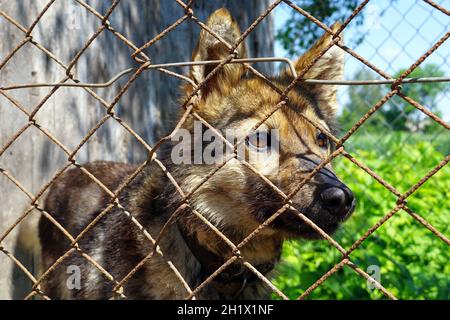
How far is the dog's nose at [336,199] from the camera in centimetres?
238

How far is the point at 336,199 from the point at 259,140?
709 millimetres

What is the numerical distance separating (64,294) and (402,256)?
3127 millimetres

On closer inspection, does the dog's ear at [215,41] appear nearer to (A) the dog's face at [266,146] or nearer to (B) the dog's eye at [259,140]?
(A) the dog's face at [266,146]

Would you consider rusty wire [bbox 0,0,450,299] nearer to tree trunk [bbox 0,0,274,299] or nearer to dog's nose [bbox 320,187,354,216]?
dog's nose [bbox 320,187,354,216]

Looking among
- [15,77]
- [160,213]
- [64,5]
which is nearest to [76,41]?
[64,5]

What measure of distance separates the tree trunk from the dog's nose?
1.36 m

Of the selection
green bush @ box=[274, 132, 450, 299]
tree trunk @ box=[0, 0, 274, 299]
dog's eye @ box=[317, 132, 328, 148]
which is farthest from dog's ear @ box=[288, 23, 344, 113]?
green bush @ box=[274, 132, 450, 299]

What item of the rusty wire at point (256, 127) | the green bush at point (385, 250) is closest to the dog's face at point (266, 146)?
the rusty wire at point (256, 127)

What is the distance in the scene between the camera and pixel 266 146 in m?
2.94

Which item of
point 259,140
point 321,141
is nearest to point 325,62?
point 321,141

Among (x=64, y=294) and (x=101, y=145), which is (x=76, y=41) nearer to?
(x=101, y=145)

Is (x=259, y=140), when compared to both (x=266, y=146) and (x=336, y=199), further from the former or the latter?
(x=336, y=199)
